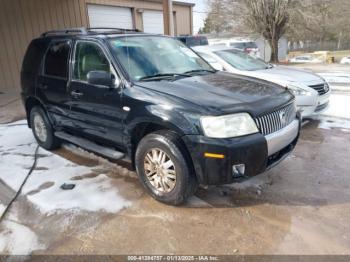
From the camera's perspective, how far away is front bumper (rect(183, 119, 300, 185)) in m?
2.74

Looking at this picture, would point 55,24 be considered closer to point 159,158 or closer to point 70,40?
point 70,40

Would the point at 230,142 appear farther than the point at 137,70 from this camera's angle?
No

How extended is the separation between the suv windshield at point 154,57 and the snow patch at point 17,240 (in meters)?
1.89

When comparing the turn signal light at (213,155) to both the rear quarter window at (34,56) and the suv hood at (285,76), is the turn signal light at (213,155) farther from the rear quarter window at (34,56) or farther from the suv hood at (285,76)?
the suv hood at (285,76)

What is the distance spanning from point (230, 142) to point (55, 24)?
10752mm

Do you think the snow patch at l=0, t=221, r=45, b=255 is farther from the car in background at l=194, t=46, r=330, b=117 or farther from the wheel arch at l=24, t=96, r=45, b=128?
the car in background at l=194, t=46, r=330, b=117

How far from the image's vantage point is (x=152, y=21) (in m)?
15.0

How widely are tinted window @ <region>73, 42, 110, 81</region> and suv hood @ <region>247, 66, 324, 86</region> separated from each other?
3441mm

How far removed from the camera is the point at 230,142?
8.99 feet

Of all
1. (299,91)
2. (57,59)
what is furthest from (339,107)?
(57,59)

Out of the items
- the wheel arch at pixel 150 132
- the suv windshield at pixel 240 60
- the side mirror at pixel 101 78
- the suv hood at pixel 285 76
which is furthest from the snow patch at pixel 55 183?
the suv windshield at pixel 240 60

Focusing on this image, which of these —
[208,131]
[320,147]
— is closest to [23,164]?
[208,131]

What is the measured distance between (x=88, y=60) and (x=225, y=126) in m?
2.10

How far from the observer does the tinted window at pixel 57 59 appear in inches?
165
